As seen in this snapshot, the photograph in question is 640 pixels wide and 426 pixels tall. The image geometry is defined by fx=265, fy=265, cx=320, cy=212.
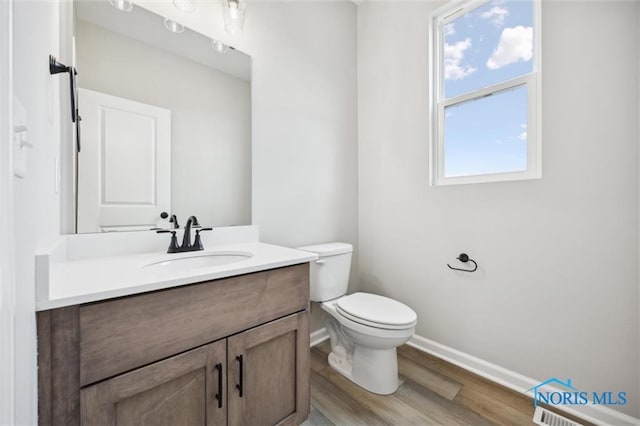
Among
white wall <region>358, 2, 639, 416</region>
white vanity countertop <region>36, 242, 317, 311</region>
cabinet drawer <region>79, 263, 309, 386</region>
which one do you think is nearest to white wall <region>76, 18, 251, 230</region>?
white vanity countertop <region>36, 242, 317, 311</region>

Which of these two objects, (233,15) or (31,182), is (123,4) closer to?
(233,15)

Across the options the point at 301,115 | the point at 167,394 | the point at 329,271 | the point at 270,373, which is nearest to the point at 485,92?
the point at 301,115

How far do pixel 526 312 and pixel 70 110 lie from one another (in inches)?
93.8

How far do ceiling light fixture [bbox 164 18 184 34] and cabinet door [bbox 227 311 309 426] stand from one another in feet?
4.84

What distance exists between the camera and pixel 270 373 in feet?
3.52

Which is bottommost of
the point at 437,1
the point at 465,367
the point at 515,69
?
the point at 465,367

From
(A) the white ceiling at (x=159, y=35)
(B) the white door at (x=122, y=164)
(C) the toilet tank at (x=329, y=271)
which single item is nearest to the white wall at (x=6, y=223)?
(B) the white door at (x=122, y=164)

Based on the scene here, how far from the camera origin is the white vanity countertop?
0.66 meters

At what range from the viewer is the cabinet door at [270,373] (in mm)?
960

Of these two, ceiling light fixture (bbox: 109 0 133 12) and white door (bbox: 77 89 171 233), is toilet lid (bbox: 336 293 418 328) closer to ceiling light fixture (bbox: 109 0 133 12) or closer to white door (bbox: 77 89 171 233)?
white door (bbox: 77 89 171 233)

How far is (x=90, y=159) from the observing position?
1.13m

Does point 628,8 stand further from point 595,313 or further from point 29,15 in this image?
point 29,15

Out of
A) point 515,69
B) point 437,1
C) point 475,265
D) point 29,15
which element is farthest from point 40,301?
point 437,1

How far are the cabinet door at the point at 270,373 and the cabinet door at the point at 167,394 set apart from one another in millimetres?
52
